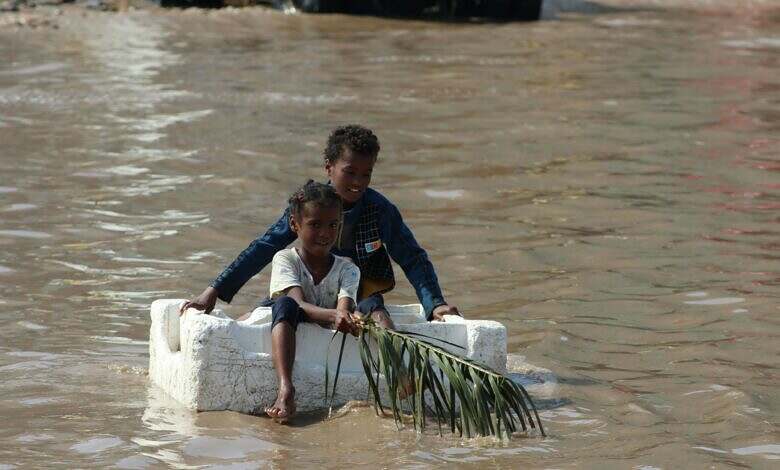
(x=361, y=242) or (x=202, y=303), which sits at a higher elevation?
(x=361, y=242)

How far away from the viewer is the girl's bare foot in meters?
5.71

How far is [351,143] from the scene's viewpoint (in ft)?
20.2

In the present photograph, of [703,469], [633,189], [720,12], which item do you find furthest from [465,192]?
[720,12]

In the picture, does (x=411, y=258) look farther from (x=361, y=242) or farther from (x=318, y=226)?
(x=318, y=226)

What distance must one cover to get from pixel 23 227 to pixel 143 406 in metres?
3.68

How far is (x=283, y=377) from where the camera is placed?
575 centimetres

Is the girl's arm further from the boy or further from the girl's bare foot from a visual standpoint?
the girl's bare foot

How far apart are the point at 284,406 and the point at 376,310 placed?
59 centimetres

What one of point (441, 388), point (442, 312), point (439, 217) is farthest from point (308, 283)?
point (439, 217)

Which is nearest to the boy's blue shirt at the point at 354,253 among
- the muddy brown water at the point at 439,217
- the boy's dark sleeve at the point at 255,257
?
the boy's dark sleeve at the point at 255,257

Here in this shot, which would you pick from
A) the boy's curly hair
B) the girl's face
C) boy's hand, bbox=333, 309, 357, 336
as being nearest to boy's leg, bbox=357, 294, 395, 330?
boy's hand, bbox=333, 309, 357, 336

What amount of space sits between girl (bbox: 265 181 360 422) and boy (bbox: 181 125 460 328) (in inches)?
4.7

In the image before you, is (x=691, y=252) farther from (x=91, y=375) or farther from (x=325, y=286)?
Result: (x=91, y=375)

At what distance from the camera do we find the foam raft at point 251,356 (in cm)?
577
